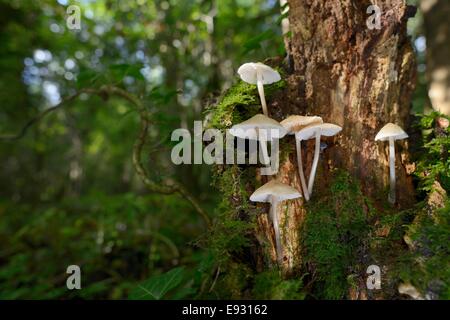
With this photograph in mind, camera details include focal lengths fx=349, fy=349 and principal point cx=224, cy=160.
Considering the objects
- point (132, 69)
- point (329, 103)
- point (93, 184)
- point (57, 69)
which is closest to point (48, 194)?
point (57, 69)

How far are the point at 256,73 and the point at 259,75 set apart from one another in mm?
96

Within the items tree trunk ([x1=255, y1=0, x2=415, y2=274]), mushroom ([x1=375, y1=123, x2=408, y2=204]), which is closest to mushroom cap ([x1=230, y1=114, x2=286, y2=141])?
tree trunk ([x1=255, y1=0, x2=415, y2=274])

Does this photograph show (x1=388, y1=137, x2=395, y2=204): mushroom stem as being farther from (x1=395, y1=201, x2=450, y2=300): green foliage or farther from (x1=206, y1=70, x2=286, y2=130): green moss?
(x1=206, y1=70, x2=286, y2=130): green moss

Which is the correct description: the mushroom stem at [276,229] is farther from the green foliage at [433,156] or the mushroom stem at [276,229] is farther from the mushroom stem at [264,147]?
the green foliage at [433,156]

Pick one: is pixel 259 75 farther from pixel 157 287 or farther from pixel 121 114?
pixel 121 114

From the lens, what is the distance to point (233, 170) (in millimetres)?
2746

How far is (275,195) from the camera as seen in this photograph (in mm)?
2287

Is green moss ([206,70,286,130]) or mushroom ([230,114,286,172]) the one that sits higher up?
green moss ([206,70,286,130])

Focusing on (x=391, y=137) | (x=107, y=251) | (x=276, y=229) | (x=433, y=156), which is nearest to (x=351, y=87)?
(x=391, y=137)

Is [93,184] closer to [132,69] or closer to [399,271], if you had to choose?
[132,69]

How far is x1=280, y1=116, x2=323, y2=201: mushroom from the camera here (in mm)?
2432

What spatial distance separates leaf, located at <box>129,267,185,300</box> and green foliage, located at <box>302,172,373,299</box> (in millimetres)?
1027

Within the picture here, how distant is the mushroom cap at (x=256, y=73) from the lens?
255 cm

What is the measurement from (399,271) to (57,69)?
16159 millimetres
